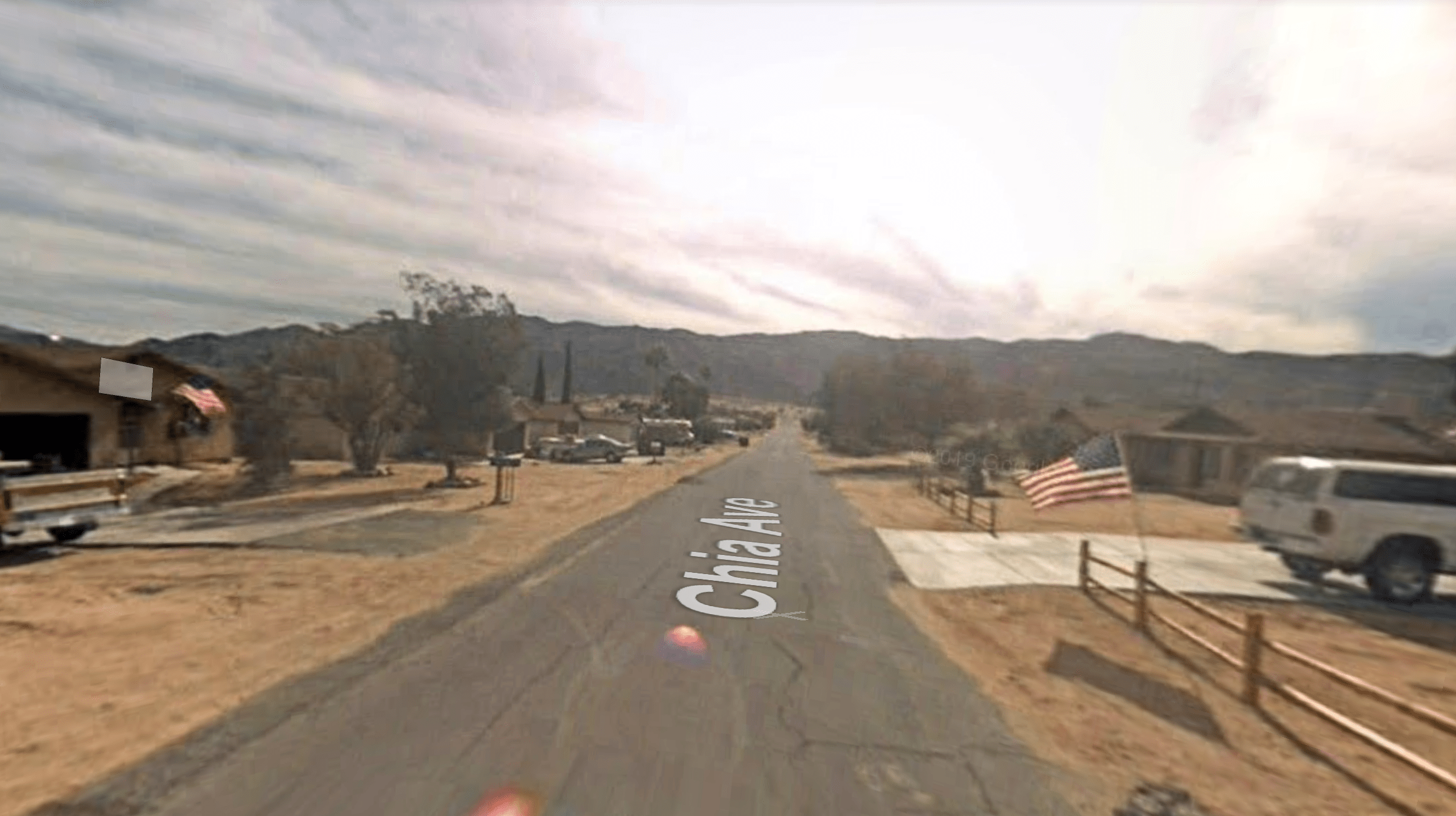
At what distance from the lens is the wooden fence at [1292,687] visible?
605 cm

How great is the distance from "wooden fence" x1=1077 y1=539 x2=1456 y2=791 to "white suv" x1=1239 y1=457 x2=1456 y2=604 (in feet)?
14.5

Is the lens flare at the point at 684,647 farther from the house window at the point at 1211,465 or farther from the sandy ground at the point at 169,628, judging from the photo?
the house window at the point at 1211,465

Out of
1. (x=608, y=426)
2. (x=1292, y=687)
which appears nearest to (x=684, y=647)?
(x=1292, y=687)

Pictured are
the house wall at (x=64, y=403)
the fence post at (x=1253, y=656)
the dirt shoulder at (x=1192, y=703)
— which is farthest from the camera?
the house wall at (x=64, y=403)

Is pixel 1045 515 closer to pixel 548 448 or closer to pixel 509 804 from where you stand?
pixel 509 804

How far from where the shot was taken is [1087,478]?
38.6ft

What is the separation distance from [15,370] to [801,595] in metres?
23.2

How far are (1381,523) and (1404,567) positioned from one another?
103 centimetres

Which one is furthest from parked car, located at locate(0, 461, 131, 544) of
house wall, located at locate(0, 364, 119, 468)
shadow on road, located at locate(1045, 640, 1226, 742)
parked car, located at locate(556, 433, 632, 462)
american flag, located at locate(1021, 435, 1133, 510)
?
parked car, located at locate(556, 433, 632, 462)

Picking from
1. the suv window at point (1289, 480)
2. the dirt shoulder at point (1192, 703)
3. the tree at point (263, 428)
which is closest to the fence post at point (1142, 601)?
the dirt shoulder at point (1192, 703)

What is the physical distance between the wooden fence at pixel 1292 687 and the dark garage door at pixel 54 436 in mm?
29375

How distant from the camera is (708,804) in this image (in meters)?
4.92

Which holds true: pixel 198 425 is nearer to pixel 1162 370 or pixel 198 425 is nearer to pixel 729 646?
pixel 729 646

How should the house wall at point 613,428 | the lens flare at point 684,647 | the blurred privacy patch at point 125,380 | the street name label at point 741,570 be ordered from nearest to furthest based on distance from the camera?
1. the lens flare at point 684,647
2. the street name label at point 741,570
3. the blurred privacy patch at point 125,380
4. the house wall at point 613,428
